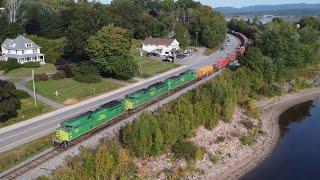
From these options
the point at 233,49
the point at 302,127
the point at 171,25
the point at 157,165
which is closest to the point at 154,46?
the point at 171,25

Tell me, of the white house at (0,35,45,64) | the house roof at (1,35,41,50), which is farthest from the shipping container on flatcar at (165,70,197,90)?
the house roof at (1,35,41,50)

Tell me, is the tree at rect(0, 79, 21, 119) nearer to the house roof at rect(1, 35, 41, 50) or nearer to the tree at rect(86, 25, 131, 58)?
the tree at rect(86, 25, 131, 58)

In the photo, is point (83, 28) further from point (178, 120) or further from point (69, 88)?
point (178, 120)

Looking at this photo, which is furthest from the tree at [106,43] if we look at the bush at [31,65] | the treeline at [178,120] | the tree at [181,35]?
the tree at [181,35]

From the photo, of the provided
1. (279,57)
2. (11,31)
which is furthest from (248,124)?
(11,31)

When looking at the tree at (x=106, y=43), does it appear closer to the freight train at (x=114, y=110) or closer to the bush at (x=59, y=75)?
the bush at (x=59, y=75)
